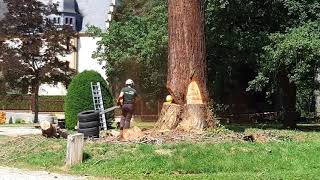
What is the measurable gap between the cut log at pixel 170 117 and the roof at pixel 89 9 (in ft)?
138

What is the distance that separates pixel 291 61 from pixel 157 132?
926 centimetres

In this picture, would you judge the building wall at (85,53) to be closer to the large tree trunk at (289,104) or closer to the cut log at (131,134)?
the large tree trunk at (289,104)

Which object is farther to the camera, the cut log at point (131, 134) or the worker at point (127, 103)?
the worker at point (127, 103)

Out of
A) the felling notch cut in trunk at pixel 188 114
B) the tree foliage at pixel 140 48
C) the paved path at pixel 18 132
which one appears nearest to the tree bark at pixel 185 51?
the felling notch cut in trunk at pixel 188 114

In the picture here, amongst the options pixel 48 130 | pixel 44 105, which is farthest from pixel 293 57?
pixel 44 105

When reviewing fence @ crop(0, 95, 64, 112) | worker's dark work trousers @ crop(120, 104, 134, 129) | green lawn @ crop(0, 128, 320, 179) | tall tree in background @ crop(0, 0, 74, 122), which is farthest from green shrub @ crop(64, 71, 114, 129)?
fence @ crop(0, 95, 64, 112)

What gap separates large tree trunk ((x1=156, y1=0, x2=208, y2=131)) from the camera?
14.6 m

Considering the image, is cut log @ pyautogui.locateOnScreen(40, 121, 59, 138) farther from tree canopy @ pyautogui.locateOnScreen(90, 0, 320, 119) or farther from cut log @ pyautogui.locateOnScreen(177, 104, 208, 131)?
tree canopy @ pyautogui.locateOnScreen(90, 0, 320, 119)

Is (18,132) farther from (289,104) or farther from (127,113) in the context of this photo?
(289,104)

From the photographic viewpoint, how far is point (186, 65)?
1477cm

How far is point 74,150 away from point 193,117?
4038 millimetres

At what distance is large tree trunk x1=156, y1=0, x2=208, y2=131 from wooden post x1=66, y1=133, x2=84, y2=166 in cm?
360

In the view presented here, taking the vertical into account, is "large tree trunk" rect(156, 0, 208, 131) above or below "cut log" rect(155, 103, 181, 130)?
above

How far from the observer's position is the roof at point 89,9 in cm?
5650
